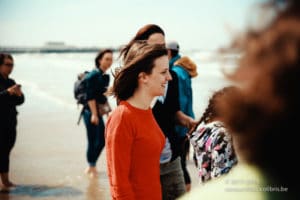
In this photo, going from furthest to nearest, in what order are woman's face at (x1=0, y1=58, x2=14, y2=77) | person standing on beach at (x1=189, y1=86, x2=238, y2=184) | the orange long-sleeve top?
woman's face at (x1=0, y1=58, x2=14, y2=77) → person standing on beach at (x1=189, y1=86, x2=238, y2=184) → the orange long-sleeve top

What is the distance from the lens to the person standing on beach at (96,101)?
6070 mm

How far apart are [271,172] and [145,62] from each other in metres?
1.66

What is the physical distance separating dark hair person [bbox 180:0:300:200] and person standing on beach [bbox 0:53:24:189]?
4957mm

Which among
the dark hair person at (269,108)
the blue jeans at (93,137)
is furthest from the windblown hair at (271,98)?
the blue jeans at (93,137)

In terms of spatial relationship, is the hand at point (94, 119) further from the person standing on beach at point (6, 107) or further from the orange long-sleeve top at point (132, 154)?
the orange long-sleeve top at point (132, 154)

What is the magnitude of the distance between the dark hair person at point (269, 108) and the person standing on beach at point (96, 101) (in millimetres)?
5245

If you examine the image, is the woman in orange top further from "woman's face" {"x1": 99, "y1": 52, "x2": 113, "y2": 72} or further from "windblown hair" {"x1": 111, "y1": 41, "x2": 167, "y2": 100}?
"woman's face" {"x1": 99, "y1": 52, "x2": 113, "y2": 72}

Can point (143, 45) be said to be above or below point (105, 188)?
above

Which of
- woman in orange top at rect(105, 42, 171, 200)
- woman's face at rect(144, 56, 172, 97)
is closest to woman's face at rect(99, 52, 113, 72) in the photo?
woman in orange top at rect(105, 42, 171, 200)

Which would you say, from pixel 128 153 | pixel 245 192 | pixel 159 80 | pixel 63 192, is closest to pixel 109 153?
pixel 128 153

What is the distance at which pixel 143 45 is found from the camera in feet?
8.25

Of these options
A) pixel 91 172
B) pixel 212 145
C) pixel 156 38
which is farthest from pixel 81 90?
pixel 212 145

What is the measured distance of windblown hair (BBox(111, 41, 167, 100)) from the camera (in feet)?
8.09

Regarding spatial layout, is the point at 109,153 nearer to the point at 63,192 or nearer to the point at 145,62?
the point at 145,62
